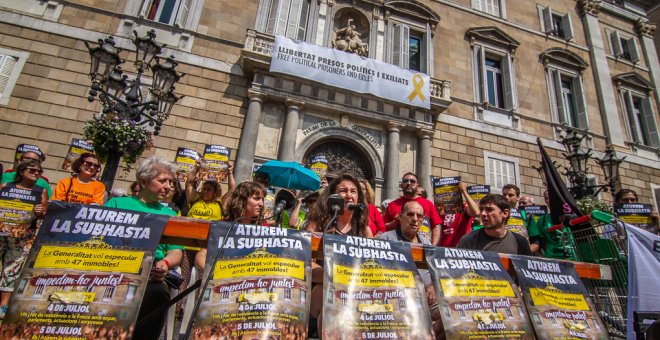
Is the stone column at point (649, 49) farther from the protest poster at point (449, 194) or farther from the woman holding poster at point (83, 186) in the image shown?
the woman holding poster at point (83, 186)

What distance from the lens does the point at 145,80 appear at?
8914 millimetres

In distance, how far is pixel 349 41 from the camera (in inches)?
431

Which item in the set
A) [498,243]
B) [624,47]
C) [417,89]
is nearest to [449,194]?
[498,243]

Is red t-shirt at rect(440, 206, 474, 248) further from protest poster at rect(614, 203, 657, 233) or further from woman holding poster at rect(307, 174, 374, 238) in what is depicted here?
protest poster at rect(614, 203, 657, 233)

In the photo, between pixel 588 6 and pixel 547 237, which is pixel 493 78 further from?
pixel 547 237

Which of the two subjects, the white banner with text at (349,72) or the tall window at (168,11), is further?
the tall window at (168,11)

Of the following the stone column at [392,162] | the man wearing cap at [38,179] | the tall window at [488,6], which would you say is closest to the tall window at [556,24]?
the tall window at [488,6]

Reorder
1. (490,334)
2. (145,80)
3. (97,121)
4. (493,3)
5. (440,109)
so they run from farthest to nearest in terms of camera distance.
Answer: (493,3) < (440,109) < (145,80) < (97,121) < (490,334)

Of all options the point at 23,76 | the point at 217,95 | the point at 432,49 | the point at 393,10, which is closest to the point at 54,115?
the point at 23,76

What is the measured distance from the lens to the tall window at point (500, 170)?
11021mm

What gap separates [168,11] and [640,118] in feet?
63.9

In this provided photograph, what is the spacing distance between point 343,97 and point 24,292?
9.04 metres

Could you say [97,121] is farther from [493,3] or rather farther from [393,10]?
[493,3]

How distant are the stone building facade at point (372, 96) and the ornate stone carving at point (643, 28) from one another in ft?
6.62
